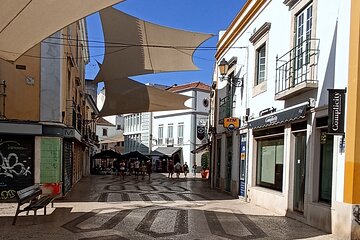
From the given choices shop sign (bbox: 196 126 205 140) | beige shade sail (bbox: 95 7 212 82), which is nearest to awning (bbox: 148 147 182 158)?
shop sign (bbox: 196 126 205 140)

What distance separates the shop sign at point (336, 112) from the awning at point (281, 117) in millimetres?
1473

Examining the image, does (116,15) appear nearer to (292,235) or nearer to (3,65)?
(3,65)

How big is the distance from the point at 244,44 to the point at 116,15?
500cm

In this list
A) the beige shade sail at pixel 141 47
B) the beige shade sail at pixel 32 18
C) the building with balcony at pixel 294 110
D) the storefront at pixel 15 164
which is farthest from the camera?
the beige shade sail at pixel 141 47

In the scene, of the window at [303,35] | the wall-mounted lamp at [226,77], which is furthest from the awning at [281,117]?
the wall-mounted lamp at [226,77]

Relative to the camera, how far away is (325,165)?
9.39 m

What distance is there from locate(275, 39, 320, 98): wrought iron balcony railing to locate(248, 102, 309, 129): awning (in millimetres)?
540

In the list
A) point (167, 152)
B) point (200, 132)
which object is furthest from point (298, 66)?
point (167, 152)

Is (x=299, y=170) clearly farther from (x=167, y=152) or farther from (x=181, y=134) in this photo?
(x=167, y=152)

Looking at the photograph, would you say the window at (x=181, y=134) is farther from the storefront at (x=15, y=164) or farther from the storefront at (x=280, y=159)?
the storefront at (x=15, y=164)

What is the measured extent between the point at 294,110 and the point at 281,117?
3.02ft

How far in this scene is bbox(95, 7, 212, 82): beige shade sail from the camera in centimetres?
1543

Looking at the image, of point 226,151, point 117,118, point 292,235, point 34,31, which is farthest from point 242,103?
point 117,118

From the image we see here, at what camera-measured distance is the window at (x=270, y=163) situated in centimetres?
1232
